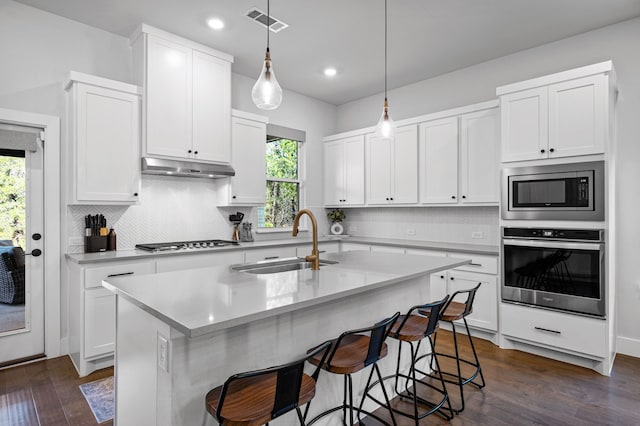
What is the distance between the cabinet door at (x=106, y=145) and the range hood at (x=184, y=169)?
0.43 feet

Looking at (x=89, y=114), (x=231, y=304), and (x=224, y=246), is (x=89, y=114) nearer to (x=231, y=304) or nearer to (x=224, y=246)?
(x=224, y=246)

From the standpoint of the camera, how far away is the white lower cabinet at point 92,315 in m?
2.90

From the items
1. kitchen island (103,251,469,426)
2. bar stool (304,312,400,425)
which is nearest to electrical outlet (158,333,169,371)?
kitchen island (103,251,469,426)

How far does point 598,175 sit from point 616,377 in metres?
1.63

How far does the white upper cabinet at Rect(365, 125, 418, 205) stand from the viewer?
4582 mm

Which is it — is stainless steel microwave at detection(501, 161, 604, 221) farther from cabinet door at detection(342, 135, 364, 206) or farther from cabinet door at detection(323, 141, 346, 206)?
cabinet door at detection(323, 141, 346, 206)

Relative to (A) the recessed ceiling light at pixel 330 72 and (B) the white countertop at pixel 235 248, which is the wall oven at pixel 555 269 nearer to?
(B) the white countertop at pixel 235 248

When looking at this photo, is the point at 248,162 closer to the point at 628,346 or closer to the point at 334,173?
the point at 334,173

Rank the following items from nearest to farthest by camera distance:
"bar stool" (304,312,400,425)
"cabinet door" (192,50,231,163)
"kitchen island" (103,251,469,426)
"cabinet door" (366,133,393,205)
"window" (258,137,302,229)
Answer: "kitchen island" (103,251,469,426), "bar stool" (304,312,400,425), "cabinet door" (192,50,231,163), "cabinet door" (366,133,393,205), "window" (258,137,302,229)

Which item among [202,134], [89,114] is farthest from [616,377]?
[89,114]

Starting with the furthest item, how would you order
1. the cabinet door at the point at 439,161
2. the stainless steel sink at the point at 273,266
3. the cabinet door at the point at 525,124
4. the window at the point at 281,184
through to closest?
the window at the point at 281,184
the cabinet door at the point at 439,161
the cabinet door at the point at 525,124
the stainless steel sink at the point at 273,266

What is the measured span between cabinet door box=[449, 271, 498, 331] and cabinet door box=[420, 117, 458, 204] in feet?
3.05

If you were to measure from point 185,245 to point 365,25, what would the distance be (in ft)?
9.23

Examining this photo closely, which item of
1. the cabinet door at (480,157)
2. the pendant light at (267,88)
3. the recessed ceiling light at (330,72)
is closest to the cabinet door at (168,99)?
the recessed ceiling light at (330,72)
